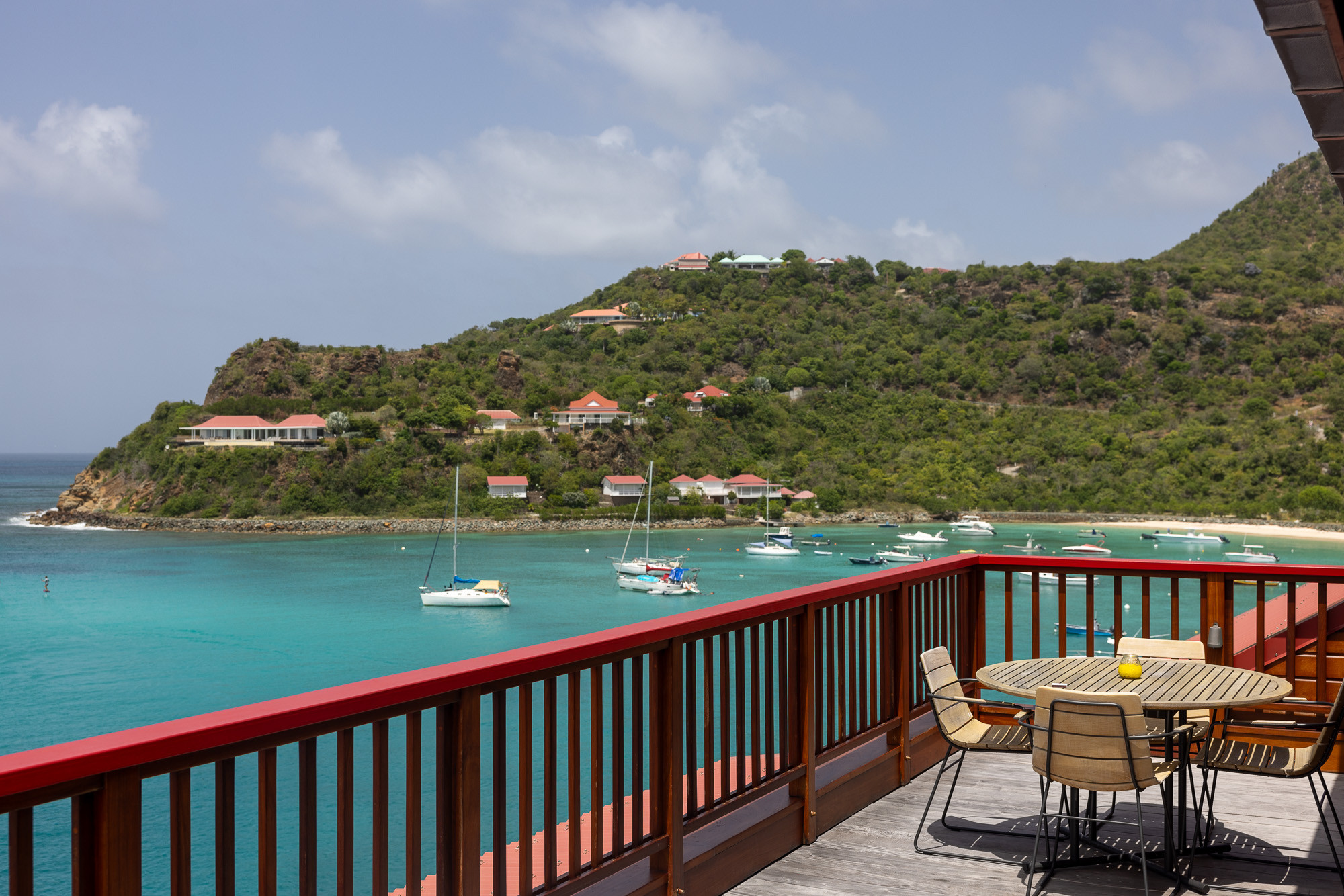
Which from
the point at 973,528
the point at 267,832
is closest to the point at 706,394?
the point at 973,528

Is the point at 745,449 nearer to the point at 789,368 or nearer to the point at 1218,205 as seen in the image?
the point at 789,368

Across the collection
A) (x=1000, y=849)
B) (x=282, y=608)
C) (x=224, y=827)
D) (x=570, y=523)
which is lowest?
(x=282, y=608)

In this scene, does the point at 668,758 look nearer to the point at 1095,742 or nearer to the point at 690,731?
the point at 690,731

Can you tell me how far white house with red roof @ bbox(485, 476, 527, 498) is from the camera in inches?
3071

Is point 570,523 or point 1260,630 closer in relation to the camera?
point 1260,630

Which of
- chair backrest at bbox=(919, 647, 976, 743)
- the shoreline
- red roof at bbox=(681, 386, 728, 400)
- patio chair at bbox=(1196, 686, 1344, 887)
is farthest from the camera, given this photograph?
red roof at bbox=(681, 386, 728, 400)

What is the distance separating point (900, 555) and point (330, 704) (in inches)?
2218

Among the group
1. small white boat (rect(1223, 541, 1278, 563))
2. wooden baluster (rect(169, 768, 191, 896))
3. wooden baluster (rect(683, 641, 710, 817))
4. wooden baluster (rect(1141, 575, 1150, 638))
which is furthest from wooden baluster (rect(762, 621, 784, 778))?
small white boat (rect(1223, 541, 1278, 563))

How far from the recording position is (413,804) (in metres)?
1.92

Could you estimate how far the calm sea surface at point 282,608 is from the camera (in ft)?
95.7

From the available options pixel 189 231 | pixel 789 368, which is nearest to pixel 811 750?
pixel 789 368

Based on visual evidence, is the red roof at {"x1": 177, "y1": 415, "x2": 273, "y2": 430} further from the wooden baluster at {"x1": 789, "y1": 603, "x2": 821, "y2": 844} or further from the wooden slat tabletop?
the wooden slat tabletop

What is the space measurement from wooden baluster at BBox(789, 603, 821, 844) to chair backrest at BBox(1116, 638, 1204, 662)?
4.66 feet

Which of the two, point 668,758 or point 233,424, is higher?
point 233,424
